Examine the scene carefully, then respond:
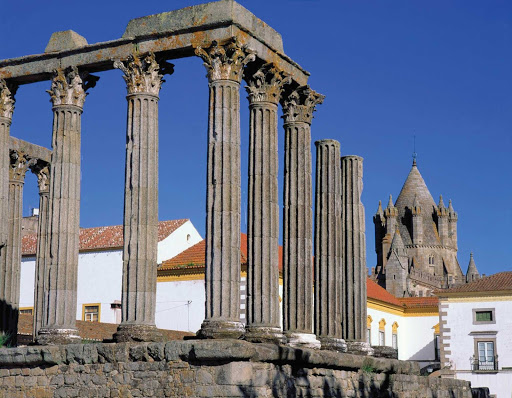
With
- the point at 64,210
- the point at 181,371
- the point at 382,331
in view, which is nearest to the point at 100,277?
the point at 382,331

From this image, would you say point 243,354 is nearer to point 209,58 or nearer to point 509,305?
point 209,58

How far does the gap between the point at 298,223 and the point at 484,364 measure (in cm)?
3656

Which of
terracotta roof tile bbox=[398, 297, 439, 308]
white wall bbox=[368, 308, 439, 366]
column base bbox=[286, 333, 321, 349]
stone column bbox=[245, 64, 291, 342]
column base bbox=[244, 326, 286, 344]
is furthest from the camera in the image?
terracotta roof tile bbox=[398, 297, 439, 308]

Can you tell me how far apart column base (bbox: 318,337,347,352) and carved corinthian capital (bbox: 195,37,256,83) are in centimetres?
606

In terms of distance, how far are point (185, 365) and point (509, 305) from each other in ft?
130

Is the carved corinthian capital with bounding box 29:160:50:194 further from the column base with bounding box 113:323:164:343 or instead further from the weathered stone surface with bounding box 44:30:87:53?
the column base with bounding box 113:323:164:343

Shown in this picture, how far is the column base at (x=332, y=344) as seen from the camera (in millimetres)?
19656

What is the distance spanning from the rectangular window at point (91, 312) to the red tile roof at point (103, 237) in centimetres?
261

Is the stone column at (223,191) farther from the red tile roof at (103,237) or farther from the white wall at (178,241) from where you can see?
the white wall at (178,241)

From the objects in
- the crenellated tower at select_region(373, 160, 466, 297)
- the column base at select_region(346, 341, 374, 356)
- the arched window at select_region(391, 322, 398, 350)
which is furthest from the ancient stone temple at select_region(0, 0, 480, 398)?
the crenellated tower at select_region(373, 160, 466, 297)

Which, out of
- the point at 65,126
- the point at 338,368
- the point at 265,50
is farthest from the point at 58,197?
the point at 338,368

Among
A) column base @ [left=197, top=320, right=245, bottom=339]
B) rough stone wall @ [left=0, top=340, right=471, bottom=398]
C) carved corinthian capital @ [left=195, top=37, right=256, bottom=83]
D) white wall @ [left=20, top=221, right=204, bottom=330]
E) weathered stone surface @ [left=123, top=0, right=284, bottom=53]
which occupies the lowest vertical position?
rough stone wall @ [left=0, top=340, right=471, bottom=398]

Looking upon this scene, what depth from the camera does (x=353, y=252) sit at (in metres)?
22.0

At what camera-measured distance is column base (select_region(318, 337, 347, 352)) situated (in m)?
19.7
